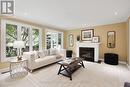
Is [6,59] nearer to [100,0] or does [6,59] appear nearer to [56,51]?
[56,51]

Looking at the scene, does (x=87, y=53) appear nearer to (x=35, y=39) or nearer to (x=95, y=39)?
(x=95, y=39)

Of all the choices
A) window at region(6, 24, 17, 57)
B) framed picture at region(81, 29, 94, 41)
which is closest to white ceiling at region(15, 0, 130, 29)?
window at region(6, 24, 17, 57)

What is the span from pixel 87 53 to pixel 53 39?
271 centimetres

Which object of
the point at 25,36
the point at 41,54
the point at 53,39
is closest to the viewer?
the point at 41,54

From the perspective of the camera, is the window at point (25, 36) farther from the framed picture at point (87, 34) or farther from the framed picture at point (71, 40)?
the framed picture at point (87, 34)

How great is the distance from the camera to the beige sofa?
3.48 meters

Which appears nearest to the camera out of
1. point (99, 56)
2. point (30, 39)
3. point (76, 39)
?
point (30, 39)

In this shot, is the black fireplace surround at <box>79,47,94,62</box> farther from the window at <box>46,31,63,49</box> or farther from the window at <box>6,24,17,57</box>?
the window at <box>6,24,17,57</box>

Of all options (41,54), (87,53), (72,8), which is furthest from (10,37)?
(87,53)

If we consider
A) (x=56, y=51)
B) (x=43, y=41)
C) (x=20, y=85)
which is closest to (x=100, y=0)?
(x=20, y=85)

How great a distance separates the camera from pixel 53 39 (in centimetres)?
658

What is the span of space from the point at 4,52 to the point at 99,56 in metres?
5.20

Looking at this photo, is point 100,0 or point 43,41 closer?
point 100,0

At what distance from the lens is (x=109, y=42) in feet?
17.1
